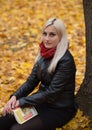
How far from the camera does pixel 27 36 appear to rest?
9.11 m

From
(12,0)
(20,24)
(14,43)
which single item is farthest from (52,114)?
(12,0)

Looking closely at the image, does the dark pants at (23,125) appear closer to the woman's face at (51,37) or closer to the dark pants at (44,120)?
the dark pants at (44,120)

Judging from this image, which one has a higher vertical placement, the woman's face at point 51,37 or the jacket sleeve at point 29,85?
the woman's face at point 51,37

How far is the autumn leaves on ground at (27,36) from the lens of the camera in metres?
6.39

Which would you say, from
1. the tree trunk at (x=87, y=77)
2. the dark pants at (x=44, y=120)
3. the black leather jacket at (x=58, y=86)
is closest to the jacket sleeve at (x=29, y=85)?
the black leather jacket at (x=58, y=86)

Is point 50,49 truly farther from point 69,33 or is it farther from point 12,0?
point 12,0

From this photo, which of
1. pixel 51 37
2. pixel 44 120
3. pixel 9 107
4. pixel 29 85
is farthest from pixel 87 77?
pixel 9 107

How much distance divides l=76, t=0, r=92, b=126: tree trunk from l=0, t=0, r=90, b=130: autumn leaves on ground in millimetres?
140

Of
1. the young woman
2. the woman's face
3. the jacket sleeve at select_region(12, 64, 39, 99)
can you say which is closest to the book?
the young woman

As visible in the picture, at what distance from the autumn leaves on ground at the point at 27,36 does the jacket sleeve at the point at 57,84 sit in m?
0.48

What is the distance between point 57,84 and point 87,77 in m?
0.80

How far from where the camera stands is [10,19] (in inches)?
418

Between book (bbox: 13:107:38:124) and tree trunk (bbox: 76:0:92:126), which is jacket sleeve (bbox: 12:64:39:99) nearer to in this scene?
book (bbox: 13:107:38:124)

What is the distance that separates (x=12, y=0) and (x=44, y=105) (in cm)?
838
